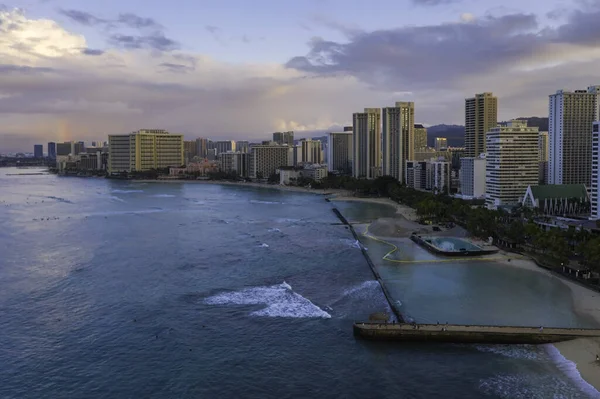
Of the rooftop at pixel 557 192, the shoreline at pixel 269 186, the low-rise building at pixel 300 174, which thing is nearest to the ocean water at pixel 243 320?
the rooftop at pixel 557 192

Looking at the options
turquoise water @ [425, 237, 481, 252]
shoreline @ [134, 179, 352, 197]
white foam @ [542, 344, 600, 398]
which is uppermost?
shoreline @ [134, 179, 352, 197]

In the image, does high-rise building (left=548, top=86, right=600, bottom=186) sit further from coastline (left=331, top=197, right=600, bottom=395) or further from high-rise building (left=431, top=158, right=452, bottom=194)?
coastline (left=331, top=197, right=600, bottom=395)

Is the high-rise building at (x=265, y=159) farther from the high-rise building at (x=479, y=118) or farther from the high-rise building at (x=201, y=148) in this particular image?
the high-rise building at (x=201, y=148)

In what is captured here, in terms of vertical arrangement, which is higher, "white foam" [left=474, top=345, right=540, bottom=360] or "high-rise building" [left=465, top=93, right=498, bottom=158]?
"high-rise building" [left=465, top=93, right=498, bottom=158]

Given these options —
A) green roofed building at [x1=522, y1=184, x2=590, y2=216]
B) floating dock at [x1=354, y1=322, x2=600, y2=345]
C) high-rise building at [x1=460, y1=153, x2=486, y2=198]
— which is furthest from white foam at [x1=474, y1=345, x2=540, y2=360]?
high-rise building at [x1=460, y1=153, x2=486, y2=198]

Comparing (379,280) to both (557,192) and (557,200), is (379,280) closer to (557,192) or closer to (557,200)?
(557,200)

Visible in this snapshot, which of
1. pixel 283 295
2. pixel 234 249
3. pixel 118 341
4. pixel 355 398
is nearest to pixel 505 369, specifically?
pixel 355 398
